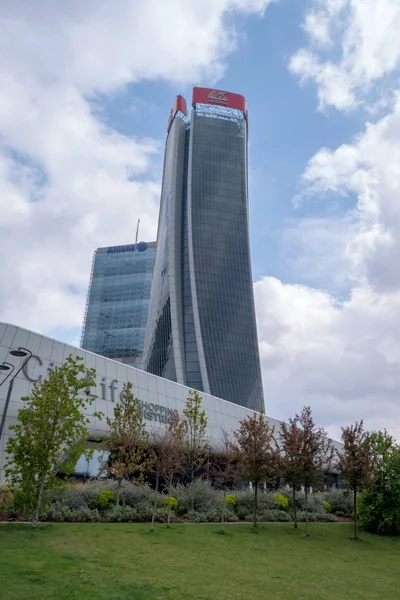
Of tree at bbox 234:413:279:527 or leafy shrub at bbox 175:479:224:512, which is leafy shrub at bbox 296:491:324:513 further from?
tree at bbox 234:413:279:527

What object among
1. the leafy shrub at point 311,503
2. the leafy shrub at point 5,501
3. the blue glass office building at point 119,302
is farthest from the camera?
the blue glass office building at point 119,302

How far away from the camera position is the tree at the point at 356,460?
2762 cm

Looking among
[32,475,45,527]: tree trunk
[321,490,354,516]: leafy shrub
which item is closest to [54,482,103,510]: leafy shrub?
[32,475,45,527]: tree trunk

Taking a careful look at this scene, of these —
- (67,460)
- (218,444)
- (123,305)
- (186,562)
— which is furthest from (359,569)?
(123,305)

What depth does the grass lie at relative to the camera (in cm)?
1214

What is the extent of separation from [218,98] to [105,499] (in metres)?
122

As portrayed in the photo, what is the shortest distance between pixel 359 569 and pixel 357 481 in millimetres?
10221

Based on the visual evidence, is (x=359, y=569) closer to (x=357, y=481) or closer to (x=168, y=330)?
(x=357, y=481)

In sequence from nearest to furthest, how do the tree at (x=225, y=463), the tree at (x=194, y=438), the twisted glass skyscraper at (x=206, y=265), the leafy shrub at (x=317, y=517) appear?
the tree at (x=225, y=463), the leafy shrub at (x=317, y=517), the tree at (x=194, y=438), the twisted glass skyscraper at (x=206, y=265)

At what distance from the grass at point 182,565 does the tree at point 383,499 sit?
233 inches

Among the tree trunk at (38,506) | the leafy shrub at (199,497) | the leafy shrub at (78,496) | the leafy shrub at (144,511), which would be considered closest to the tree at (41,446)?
the tree trunk at (38,506)

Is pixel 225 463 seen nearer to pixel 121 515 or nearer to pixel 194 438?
pixel 194 438

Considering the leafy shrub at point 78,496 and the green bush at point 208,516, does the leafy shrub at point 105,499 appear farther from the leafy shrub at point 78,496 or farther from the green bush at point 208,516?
the green bush at point 208,516

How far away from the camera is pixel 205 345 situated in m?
102
